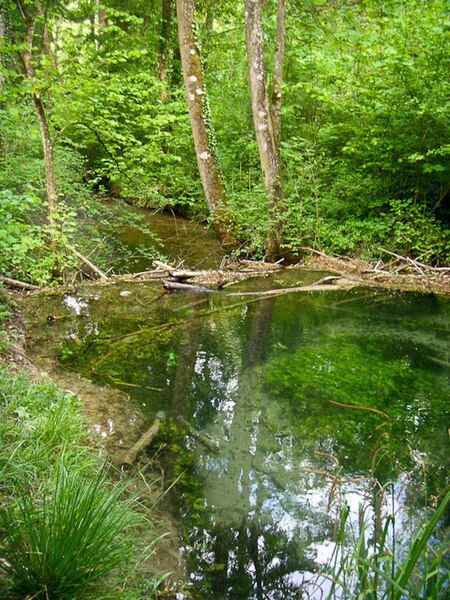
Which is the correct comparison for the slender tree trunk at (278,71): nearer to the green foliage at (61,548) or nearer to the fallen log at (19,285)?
the fallen log at (19,285)

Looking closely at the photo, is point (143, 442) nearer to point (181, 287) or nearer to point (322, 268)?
Result: point (181, 287)

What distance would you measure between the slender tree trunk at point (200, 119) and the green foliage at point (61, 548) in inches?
290

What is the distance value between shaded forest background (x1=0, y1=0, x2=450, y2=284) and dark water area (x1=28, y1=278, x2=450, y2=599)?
1.66 metres

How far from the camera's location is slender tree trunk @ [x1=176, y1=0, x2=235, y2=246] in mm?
7938

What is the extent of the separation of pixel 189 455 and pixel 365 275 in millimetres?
5586

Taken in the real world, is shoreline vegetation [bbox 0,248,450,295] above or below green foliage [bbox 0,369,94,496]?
below

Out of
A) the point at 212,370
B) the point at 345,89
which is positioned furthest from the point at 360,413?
the point at 345,89

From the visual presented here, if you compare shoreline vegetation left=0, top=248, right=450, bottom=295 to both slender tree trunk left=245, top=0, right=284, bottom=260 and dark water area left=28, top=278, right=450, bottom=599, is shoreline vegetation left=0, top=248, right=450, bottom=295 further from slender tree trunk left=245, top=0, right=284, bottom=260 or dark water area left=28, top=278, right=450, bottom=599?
slender tree trunk left=245, top=0, right=284, bottom=260

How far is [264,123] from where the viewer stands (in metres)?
8.38

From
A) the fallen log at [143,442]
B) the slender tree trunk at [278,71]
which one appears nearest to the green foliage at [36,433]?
A: the fallen log at [143,442]

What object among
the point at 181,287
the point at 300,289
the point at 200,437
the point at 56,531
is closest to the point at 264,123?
the point at 300,289

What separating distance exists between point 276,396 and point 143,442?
1.35 m

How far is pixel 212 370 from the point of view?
4387mm

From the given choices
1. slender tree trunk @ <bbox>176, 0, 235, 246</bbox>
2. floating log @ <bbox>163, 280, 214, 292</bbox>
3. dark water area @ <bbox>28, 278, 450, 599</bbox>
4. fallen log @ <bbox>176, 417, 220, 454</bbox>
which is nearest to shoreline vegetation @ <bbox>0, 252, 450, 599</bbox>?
dark water area @ <bbox>28, 278, 450, 599</bbox>
